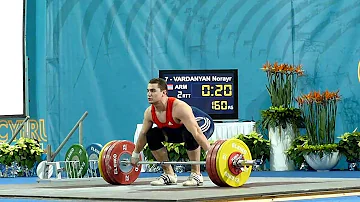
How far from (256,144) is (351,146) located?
120 cm

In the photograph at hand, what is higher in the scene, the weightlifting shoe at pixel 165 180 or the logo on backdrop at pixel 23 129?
the logo on backdrop at pixel 23 129

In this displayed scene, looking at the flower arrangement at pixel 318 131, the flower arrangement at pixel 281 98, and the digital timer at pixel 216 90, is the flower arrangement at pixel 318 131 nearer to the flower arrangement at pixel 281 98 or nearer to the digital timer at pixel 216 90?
the flower arrangement at pixel 281 98

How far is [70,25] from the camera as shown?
34.4ft

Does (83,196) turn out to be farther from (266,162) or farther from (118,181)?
(266,162)

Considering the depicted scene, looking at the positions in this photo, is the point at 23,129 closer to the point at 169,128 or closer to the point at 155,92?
the point at 169,128

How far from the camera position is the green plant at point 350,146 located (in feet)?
31.1

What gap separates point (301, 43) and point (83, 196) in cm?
598

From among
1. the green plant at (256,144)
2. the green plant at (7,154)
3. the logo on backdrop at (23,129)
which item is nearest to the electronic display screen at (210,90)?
the green plant at (256,144)

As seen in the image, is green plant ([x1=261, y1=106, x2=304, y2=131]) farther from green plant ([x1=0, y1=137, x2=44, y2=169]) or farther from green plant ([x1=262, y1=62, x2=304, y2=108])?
green plant ([x1=0, y1=137, x2=44, y2=169])

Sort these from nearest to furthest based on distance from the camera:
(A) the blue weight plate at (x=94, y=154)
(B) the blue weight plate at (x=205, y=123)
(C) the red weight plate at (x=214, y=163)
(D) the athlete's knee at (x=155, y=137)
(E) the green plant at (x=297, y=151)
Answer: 1. (C) the red weight plate at (x=214, y=163)
2. (D) the athlete's knee at (x=155, y=137)
3. (A) the blue weight plate at (x=94, y=154)
4. (B) the blue weight plate at (x=205, y=123)
5. (E) the green plant at (x=297, y=151)

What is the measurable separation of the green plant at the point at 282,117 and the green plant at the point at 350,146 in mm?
636

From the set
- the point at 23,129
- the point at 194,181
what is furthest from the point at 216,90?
the point at 194,181

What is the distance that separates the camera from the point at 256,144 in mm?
9719

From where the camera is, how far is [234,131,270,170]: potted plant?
31.9 feet
